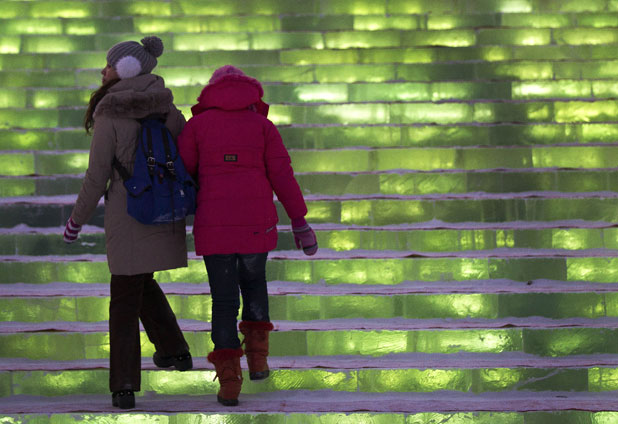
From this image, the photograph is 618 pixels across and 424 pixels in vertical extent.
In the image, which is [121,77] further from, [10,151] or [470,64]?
[470,64]

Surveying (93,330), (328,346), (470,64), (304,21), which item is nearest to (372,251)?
(328,346)

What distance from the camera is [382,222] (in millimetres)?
4539

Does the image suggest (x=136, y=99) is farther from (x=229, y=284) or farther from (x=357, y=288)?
(x=357, y=288)

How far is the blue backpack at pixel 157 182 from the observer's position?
309 centimetres

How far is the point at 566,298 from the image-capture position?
395 centimetres

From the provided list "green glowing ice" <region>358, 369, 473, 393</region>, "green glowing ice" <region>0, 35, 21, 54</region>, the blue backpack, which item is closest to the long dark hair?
the blue backpack

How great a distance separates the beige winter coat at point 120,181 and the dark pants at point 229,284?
0.69ft

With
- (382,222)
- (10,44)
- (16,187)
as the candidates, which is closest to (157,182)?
(382,222)

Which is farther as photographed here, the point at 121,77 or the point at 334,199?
the point at 334,199

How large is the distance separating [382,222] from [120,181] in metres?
1.85

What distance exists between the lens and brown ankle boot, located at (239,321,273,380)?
11.2 feet

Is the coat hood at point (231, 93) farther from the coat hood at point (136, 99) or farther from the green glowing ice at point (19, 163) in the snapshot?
the green glowing ice at point (19, 163)

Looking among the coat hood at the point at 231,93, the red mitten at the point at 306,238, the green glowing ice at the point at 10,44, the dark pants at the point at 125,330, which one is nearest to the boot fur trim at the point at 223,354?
the dark pants at the point at 125,330

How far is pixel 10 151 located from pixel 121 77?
7.13 ft
